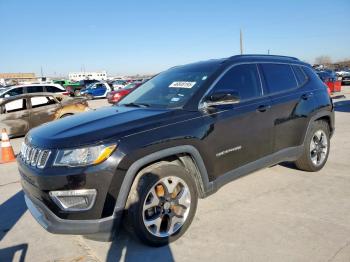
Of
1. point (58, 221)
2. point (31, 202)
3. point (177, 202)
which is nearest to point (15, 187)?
point (31, 202)

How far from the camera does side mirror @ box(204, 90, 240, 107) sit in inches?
130

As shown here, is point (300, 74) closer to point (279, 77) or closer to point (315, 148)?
point (279, 77)

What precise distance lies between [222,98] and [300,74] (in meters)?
2.09

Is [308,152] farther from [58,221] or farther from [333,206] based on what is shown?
[58,221]

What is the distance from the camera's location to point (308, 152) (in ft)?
15.4

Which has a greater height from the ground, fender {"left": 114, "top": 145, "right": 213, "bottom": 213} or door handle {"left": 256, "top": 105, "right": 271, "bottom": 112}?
door handle {"left": 256, "top": 105, "right": 271, "bottom": 112}

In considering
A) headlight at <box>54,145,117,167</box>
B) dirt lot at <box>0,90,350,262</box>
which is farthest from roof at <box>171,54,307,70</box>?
headlight at <box>54,145,117,167</box>

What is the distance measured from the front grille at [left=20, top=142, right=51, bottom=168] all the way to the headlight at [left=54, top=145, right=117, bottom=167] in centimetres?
15

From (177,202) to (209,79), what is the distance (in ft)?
4.66

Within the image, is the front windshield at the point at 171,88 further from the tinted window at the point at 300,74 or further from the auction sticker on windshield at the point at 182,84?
the tinted window at the point at 300,74

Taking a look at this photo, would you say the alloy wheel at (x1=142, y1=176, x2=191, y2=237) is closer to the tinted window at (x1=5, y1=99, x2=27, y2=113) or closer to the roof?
the roof

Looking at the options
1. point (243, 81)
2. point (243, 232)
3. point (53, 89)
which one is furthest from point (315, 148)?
point (53, 89)

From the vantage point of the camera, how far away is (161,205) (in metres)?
3.10

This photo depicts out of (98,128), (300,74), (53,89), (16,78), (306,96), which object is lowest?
(98,128)
